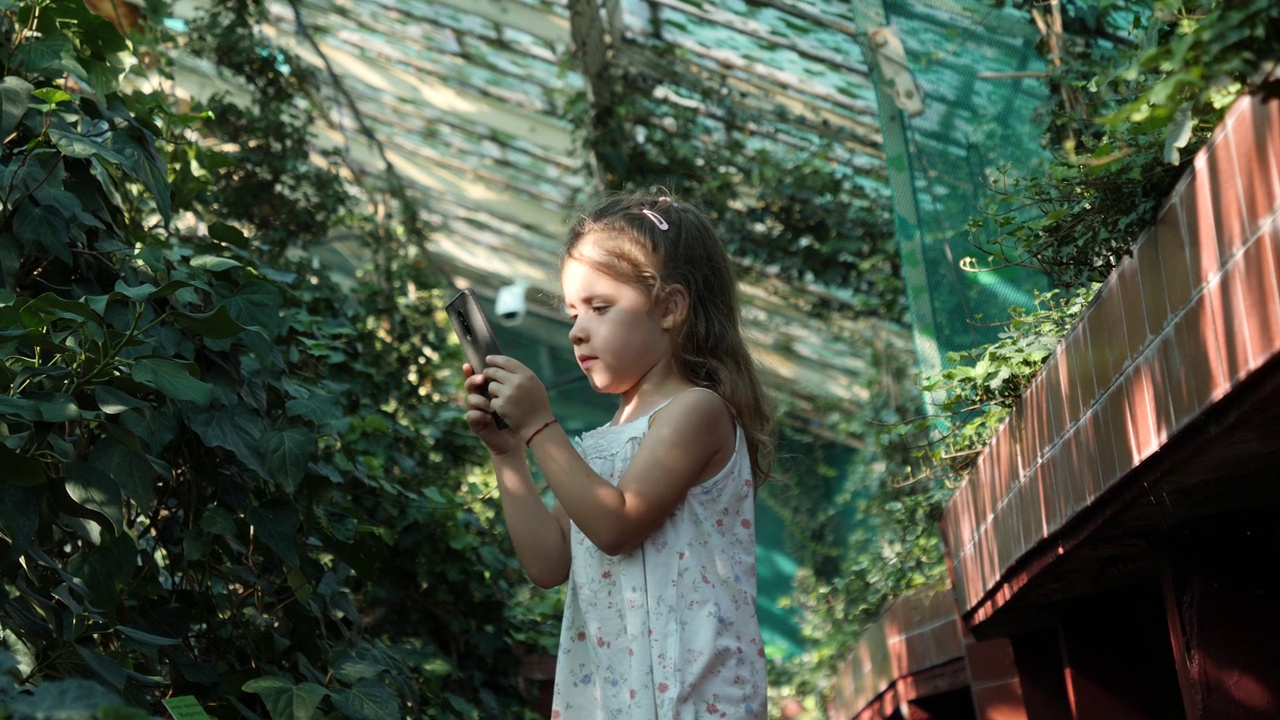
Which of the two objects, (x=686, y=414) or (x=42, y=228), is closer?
(x=686, y=414)

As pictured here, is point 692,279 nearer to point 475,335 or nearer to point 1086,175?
point 475,335

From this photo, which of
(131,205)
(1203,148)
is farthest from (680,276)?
(131,205)

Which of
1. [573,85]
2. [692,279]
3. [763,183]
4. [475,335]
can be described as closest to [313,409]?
[475,335]

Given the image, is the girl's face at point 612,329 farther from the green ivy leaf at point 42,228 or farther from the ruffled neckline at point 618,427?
the green ivy leaf at point 42,228

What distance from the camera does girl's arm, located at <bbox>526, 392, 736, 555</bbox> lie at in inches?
69.4

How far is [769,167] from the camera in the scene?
6.91m

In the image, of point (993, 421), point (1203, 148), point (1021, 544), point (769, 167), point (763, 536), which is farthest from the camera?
point (763, 536)

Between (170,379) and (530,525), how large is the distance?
55 cm

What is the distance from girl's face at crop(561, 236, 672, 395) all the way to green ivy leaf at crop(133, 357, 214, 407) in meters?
0.51

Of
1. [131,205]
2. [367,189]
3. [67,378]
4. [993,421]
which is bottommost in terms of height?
[993,421]

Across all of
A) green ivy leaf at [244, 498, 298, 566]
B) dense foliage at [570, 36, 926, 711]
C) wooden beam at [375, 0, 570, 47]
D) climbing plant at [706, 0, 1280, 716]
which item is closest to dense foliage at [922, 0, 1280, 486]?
climbing plant at [706, 0, 1280, 716]

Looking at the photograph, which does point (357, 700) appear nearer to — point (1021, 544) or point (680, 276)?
point (680, 276)

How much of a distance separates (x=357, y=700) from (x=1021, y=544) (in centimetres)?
109

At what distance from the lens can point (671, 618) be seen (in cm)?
178
